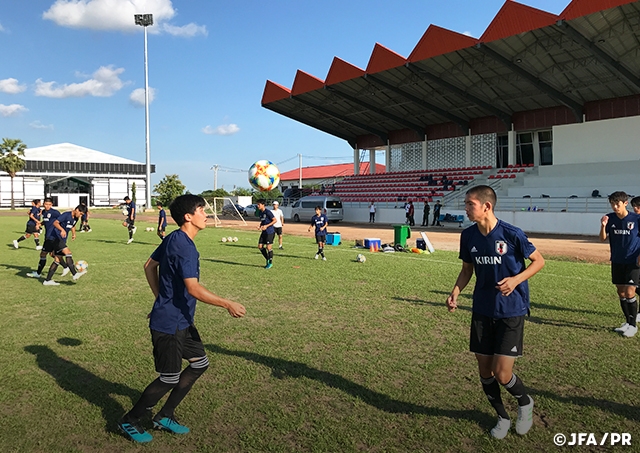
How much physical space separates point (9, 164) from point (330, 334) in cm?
7743

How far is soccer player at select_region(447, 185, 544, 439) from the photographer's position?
3.87 meters

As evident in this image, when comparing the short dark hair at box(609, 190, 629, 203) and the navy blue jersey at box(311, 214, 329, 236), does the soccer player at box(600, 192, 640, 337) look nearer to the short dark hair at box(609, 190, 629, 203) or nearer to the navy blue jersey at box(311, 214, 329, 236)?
the short dark hair at box(609, 190, 629, 203)

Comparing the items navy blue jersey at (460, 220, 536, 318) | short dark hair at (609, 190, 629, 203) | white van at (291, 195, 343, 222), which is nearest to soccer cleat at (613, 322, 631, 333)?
short dark hair at (609, 190, 629, 203)

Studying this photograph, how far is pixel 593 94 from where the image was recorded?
32344mm

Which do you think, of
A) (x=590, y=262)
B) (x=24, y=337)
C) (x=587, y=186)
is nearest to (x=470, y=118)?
(x=587, y=186)

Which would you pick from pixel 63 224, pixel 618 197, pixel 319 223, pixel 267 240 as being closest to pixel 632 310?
pixel 618 197

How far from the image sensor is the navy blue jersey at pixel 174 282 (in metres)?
3.80

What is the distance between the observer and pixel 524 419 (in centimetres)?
401

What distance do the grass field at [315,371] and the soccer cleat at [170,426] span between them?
0.07 meters

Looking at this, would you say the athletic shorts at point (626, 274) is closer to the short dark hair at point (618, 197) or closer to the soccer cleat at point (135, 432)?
the short dark hair at point (618, 197)

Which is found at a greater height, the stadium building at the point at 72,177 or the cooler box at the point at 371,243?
the stadium building at the point at 72,177

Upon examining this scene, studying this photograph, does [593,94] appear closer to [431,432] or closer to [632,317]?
[632,317]

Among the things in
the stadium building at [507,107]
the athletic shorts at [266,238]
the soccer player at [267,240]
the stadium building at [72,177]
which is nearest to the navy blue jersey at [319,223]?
the soccer player at [267,240]

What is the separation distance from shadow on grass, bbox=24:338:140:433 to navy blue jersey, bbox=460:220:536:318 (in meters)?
3.26
